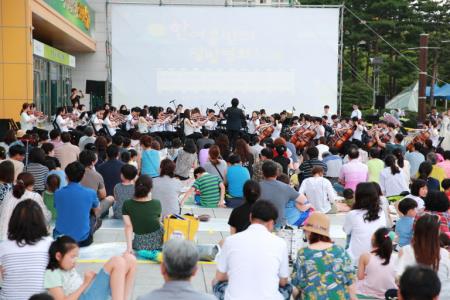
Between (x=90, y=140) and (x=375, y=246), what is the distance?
8.11 meters

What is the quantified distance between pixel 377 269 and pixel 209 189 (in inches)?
200

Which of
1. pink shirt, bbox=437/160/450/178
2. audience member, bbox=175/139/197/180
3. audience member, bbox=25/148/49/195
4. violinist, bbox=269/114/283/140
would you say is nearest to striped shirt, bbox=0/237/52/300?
audience member, bbox=25/148/49/195

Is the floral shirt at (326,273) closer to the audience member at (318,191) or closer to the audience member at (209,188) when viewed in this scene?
the audience member at (318,191)

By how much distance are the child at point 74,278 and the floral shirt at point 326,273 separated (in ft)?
4.35

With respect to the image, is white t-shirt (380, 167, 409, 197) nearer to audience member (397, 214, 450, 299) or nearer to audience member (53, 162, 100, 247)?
audience member (53, 162, 100, 247)

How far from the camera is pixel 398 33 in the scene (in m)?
47.4

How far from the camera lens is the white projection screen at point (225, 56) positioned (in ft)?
78.7

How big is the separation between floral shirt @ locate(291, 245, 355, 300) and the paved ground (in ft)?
6.15

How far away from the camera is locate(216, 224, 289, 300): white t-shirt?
4.62 metres

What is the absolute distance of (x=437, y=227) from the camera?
5.21 meters

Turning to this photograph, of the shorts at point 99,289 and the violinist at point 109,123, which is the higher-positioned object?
the violinist at point 109,123

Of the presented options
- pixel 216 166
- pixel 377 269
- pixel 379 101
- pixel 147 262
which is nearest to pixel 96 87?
pixel 379 101

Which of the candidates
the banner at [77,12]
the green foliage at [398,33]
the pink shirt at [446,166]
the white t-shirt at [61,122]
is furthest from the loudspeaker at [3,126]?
the green foliage at [398,33]

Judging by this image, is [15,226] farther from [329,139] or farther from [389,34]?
[389,34]
